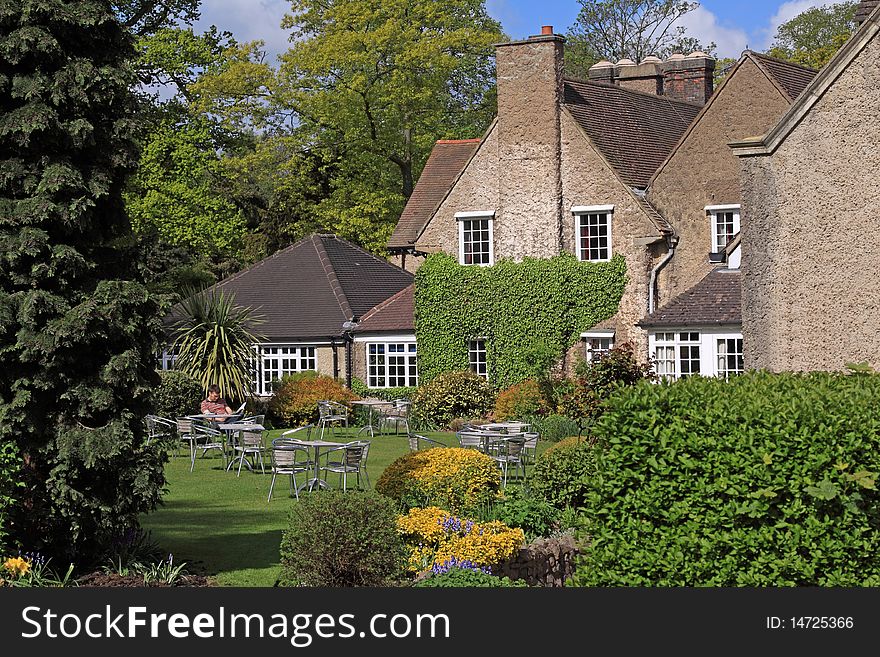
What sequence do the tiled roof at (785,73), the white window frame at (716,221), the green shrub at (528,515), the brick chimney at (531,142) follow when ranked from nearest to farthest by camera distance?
the green shrub at (528,515) < the tiled roof at (785,73) < the white window frame at (716,221) < the brick chimney at (531,142)

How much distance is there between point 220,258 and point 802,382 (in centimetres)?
4638

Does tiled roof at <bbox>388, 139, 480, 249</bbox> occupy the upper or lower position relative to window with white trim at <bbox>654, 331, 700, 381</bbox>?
upper

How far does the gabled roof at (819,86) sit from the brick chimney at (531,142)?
612 inches

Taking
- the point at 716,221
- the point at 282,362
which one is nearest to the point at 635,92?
the point at 716,221

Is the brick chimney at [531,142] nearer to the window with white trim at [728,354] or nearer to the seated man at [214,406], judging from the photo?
the window with white trim at [728,354]

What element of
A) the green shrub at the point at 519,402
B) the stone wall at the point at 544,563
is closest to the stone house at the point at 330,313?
the green shrub at the point at 519,402

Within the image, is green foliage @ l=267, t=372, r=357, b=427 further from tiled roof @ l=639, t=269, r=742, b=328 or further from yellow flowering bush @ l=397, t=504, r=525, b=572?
yellow flowering bush @ l=397, t=504, r=525, b=572

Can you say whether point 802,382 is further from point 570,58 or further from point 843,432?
point 570,58

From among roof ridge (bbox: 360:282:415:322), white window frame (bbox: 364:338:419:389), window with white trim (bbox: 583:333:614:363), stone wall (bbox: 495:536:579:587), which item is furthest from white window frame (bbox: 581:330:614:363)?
stone wall (bbox: 495:536:579:587)

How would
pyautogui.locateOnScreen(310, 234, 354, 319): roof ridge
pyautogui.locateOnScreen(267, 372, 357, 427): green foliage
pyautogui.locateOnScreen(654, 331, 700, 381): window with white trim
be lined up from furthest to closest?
pyautogui.locateOnScreen(310, 234, 354, 319): roof ridge → pyautogui.locateOnScreen(267, 372, 357, 427): green foliage → pyautogui.locateOnScreen(654, 331, 700, 381): window with white trim

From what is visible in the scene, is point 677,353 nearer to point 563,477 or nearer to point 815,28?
point 563,477

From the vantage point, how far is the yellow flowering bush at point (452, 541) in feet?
37.0

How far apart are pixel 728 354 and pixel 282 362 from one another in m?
16.1

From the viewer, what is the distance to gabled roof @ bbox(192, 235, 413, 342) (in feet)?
133
